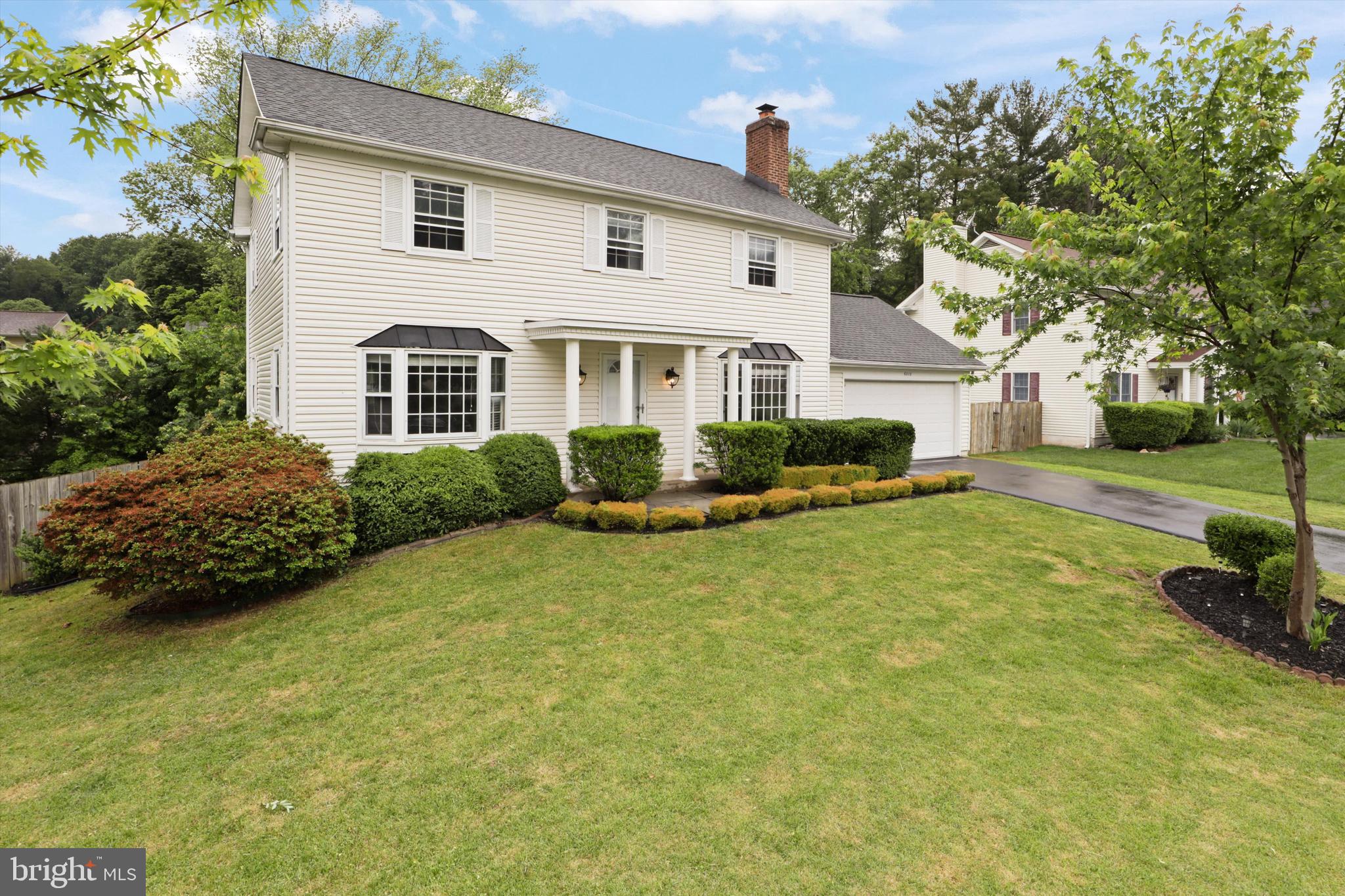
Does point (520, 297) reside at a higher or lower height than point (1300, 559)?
higher

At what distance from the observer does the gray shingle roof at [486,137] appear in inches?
412

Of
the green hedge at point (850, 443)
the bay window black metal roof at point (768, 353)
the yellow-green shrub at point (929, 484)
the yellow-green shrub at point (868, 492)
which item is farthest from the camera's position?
the bay window black metal roof at point (768, 353)

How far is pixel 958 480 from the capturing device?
12.8m

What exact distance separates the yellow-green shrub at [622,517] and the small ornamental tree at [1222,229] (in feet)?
17.7

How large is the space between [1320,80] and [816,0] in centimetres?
985

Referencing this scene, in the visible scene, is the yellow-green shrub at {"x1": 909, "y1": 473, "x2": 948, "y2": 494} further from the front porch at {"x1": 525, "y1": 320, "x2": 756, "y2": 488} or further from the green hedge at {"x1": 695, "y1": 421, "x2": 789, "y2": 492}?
the front porch at {"x1": 525, "y1": 320, "x2": 756, "y2": 488}

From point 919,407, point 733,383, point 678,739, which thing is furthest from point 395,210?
point 919,407

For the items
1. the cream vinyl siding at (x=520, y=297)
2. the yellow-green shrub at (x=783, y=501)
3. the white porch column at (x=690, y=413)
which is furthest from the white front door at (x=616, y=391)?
the yellow-green shrub at (x=783, y=501)

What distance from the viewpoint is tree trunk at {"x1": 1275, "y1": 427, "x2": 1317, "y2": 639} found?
6.24 m

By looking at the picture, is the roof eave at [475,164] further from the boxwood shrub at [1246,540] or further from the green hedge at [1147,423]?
the green hedge at [1147,423]

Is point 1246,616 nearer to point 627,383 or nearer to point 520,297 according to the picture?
point 627,383

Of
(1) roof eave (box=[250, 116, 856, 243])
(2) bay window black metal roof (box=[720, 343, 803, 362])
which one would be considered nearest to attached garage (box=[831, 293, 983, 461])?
(2) bay window black metal roof (box=[720, 343, 803, 362])

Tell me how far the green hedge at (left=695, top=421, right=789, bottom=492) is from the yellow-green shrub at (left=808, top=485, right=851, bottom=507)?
3.07 ft

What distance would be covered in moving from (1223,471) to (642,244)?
16675 mm
